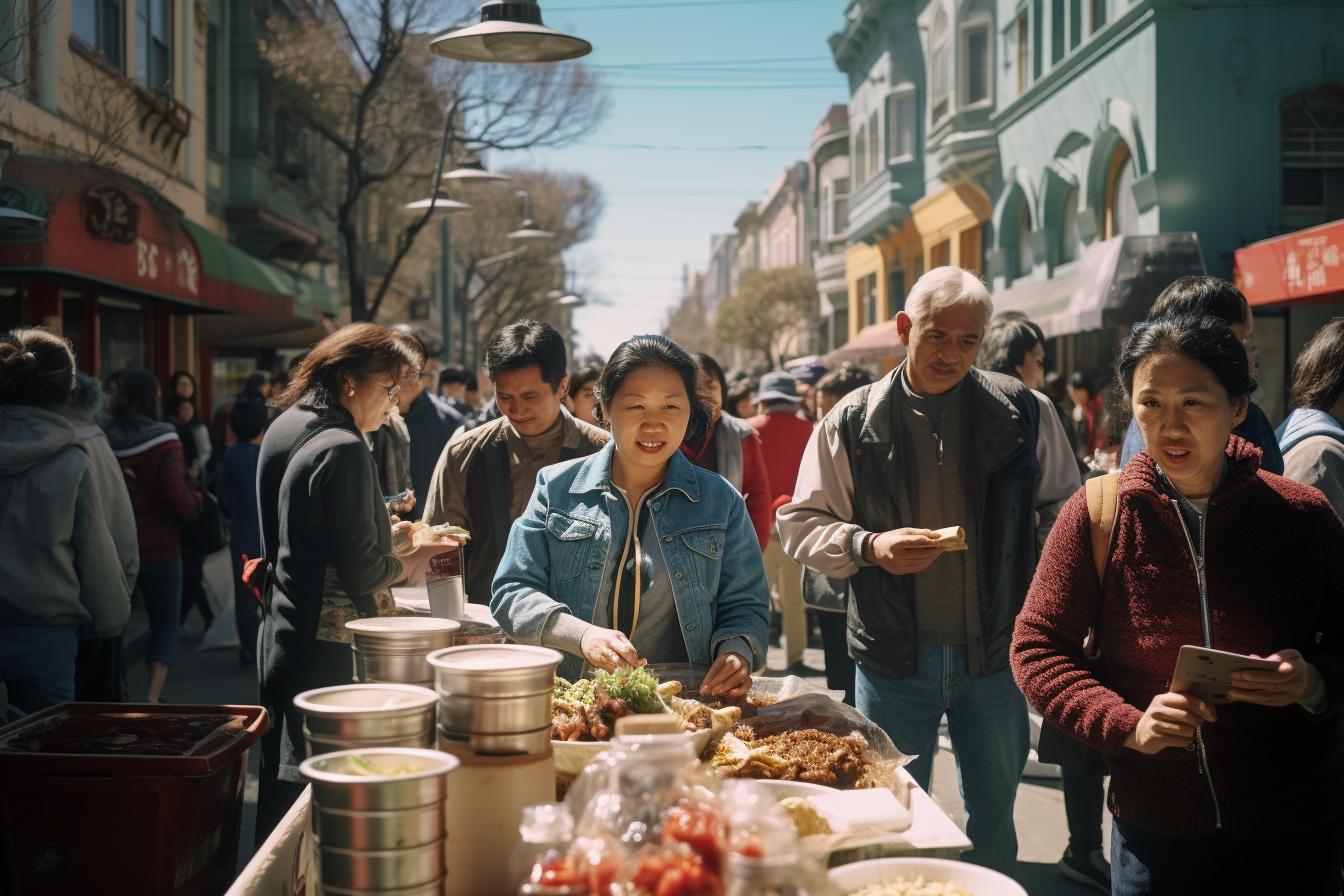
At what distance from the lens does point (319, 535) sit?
167 inches

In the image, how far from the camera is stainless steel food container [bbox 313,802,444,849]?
6.15 ft

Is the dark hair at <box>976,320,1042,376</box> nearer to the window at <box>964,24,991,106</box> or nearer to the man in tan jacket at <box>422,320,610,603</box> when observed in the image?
the man in tan jacket at <box>422,320,610,603</box>

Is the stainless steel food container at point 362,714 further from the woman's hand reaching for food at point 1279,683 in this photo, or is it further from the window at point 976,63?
the window at point 976,63

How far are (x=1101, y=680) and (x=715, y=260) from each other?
138m

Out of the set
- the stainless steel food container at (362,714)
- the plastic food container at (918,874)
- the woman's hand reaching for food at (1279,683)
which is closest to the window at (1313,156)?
the woman's hand reaching for food at (1279,683)

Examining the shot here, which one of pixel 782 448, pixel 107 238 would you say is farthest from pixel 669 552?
pixel 107 238

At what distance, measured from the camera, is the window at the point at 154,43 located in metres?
15.7

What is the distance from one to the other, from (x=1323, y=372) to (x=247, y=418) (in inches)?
292

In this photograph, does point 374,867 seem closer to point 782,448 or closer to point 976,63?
point 782,448

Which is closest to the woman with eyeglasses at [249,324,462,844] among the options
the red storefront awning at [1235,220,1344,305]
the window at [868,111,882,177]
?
the red storefront awning at [1235,220,1344,305]

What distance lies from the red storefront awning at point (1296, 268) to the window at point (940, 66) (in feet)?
43.8

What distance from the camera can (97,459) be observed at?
4.95m

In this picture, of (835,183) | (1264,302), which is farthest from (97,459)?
(835,183)

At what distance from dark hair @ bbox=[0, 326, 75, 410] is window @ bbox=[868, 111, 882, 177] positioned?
30552 mm
